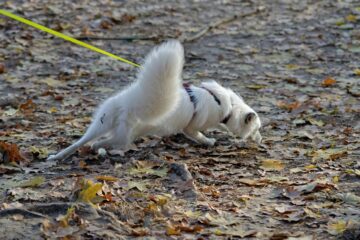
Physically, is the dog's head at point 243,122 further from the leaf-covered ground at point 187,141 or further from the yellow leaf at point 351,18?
the yellow leaf at point 351,18

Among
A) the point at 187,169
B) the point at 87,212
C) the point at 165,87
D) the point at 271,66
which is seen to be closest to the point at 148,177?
the point at 187,169

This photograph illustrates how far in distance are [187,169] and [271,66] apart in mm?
4886

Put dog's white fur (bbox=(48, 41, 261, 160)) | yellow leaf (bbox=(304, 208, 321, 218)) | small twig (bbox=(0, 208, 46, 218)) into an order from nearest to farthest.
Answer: small twig (bbox=(0, 208, 46, 218))
yellow leaf (bbox=(304, 208, 321, 218))
dog's white fur (bbox=(48, 41, 261, 160))

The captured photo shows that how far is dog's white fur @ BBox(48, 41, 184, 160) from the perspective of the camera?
552 cm

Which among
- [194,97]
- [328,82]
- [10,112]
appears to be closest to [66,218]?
[194,97]

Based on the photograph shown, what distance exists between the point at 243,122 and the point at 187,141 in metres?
0.59

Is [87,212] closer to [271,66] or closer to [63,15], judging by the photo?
[271,66]

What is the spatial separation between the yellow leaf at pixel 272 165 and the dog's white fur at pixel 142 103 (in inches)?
36.7

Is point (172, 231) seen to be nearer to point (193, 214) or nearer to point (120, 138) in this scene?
point (193, 214)

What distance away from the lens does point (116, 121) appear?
19.9ft

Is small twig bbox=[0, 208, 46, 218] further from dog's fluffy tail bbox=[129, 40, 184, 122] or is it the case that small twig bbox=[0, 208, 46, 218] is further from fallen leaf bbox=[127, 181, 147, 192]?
dog's fluffy tail bbox=[129, 40, 184, 122]

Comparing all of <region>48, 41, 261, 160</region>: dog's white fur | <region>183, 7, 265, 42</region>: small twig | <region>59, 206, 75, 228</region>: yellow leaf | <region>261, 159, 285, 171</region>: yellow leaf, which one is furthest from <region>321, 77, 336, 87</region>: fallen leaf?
<region>59, 206, 75, 228</region>: yellow leaf

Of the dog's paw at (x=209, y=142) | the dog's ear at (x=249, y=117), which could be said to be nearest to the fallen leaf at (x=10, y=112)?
the dog's paw at (x=209, y=142)

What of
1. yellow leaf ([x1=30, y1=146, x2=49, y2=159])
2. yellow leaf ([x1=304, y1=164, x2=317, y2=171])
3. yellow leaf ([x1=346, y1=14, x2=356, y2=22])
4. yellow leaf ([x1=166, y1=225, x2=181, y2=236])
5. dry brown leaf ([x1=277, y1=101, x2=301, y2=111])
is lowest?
yellow leaf ([x1=30, y1=146, x2=49, y2=159])
